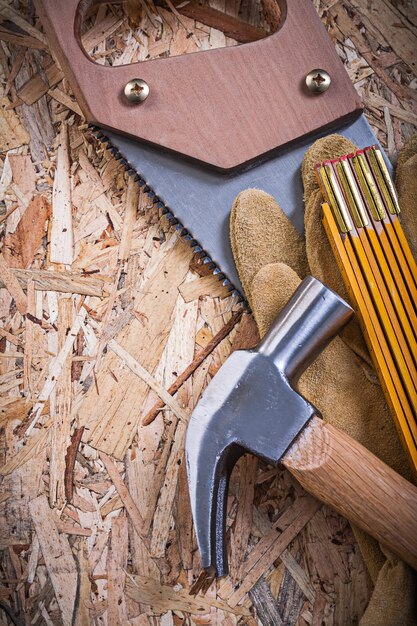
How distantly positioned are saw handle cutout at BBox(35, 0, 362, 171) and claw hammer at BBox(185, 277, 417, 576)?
30cm

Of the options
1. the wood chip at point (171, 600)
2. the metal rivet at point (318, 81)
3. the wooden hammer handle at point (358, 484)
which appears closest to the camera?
the wooden hammer handle at point (358, 484)

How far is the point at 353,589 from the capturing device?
3.24ft

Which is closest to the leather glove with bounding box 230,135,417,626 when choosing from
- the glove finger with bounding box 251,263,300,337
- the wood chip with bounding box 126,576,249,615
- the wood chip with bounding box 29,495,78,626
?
the glove finger with bounding box 251,263,300,337

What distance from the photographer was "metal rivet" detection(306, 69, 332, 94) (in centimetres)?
109

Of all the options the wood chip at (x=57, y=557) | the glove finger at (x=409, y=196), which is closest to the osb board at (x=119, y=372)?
the wood chip at (x=57, y=557)

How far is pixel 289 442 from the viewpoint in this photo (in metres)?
0.91

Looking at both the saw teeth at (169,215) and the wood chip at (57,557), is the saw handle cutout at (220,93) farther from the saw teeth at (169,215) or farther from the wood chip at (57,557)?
the wood chip at (57,557)

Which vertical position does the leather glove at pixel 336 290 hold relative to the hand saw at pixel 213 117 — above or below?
→ below

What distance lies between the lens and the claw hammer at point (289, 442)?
0.89 metres

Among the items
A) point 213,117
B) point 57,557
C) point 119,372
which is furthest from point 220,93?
point 57,557

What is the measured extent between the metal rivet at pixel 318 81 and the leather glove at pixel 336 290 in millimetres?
92

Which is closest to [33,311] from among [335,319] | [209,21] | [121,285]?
[121,285]

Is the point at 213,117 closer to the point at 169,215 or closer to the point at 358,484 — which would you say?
the point at 169,215

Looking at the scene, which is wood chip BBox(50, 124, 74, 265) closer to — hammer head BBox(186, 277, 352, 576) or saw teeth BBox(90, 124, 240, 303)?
saw teeth BBox(90, 124, 240, 303)
